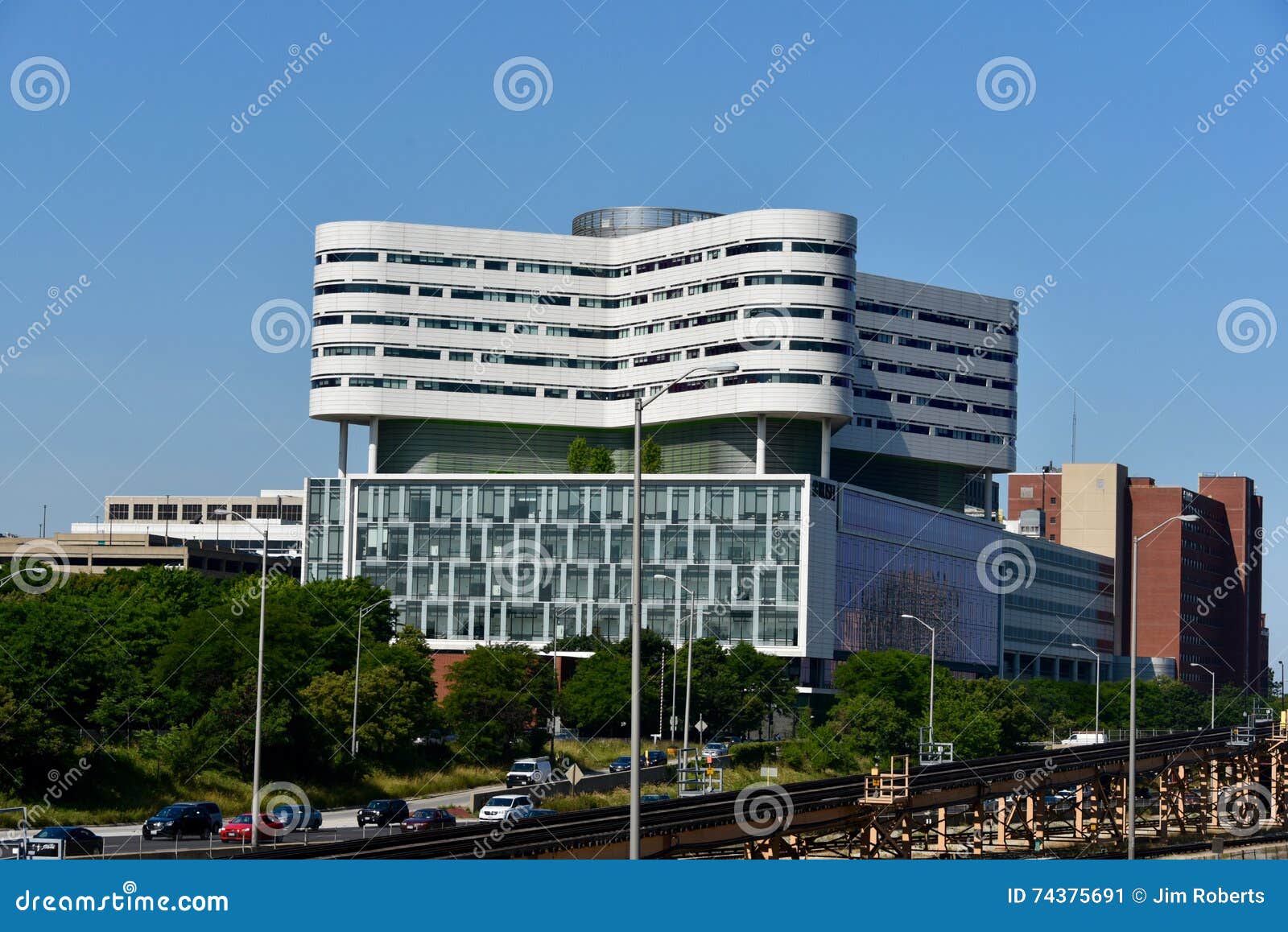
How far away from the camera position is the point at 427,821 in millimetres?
65688

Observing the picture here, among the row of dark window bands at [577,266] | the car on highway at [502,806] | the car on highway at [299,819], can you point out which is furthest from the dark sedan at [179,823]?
the row of dark window bands at [577,266]

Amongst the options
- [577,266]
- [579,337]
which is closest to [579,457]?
[579,337]

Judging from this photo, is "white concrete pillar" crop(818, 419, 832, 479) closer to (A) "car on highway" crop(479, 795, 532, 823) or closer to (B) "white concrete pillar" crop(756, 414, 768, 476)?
(B) "white concrete pillar" crop(756, 414, 768, 476)

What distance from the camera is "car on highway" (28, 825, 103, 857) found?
49781 millimetres

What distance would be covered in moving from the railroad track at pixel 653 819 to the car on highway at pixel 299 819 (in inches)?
534

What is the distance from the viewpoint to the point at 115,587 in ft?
407

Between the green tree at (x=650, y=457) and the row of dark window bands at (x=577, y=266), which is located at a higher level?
the row of dark window bands at (x=577, y=266)

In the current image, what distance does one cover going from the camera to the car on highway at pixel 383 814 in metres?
68.9

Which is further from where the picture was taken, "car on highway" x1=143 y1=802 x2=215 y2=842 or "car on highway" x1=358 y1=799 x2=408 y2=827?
"car on highway" x1=358 y1=799 x2=408 y2=827

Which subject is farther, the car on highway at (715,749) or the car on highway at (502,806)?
the car on highway at (715,749)

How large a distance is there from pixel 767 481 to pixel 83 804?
88103mm

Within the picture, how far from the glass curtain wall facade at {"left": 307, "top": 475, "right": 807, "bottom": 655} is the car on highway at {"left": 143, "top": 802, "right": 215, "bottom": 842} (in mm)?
83871

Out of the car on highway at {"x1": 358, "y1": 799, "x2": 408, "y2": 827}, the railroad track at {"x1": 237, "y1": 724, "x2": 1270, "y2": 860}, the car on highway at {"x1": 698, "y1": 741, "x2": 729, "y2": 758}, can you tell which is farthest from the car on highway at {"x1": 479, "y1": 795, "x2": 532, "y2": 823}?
the car on highway at {"x1": 698, "y1": 741, "x2": 729, "y2": 758}

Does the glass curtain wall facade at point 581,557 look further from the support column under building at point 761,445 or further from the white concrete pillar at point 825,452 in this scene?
the white concrete pillar at point 825,452
